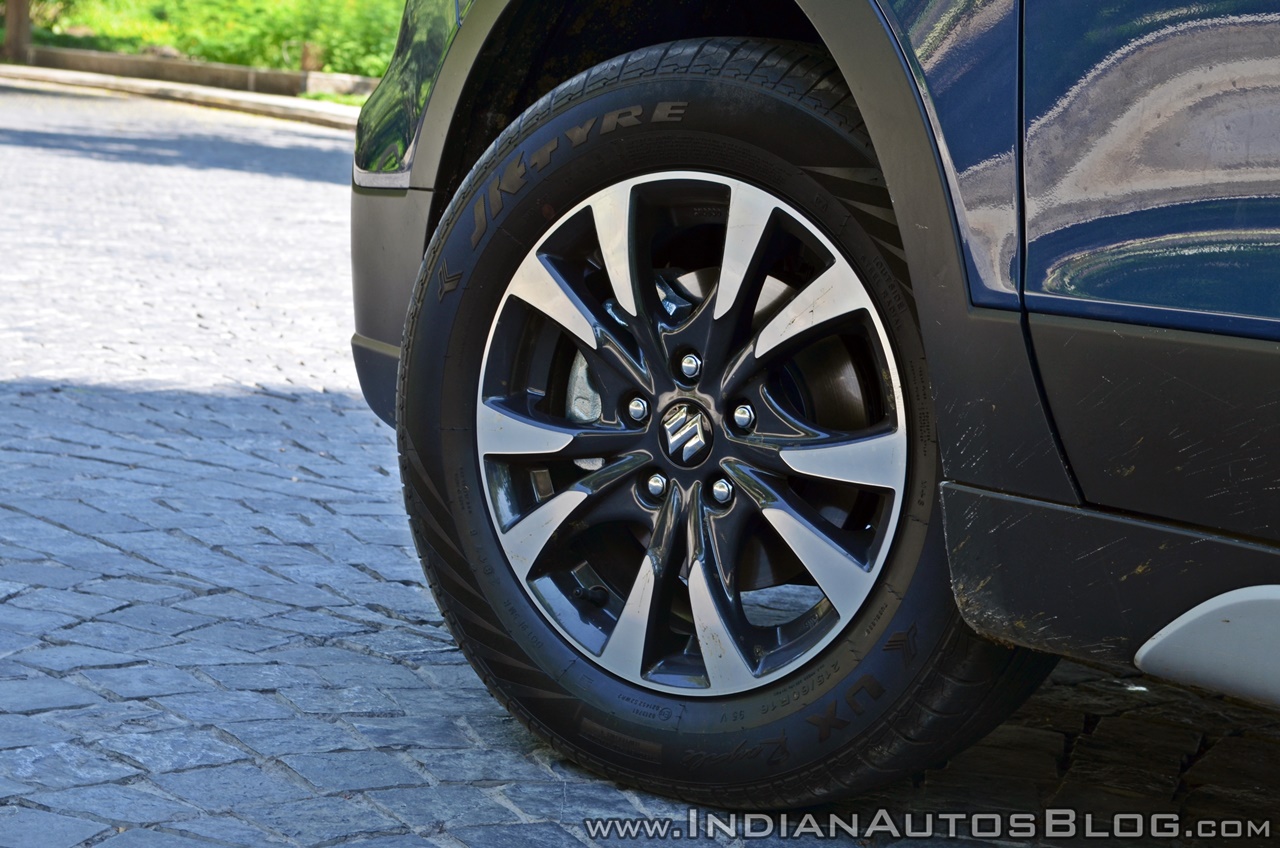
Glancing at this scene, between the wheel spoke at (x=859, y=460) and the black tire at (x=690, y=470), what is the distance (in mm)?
13

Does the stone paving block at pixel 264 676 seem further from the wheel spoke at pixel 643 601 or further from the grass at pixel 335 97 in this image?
the grass at pixel 335 97

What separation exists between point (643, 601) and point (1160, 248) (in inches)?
38.4

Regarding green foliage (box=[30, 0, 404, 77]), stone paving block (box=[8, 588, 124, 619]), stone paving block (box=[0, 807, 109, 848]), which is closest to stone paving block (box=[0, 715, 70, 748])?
stone paving block (box=[0, 807, 109, 848])

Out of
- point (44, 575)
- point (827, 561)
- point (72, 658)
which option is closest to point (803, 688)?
point (827, 561)

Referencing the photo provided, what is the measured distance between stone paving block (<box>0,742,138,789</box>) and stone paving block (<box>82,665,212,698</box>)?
0.85 ft

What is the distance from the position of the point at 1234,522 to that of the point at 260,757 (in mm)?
1527

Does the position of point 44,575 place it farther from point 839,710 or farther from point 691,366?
point 839,710

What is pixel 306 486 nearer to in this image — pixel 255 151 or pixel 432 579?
pixel 432 579

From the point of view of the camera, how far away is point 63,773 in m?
2.39

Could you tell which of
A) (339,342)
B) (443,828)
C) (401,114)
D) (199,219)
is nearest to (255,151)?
(199,219)

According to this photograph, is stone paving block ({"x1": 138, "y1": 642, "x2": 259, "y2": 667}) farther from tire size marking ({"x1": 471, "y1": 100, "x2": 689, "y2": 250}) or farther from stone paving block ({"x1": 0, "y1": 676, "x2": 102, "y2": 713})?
tire size marking ({"x1": 471, "y1": 100, "x2": 689, "y2": 250})

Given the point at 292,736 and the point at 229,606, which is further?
the point at 229,606

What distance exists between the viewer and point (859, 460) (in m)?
2.16

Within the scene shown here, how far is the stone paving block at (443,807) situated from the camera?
7.55ft
